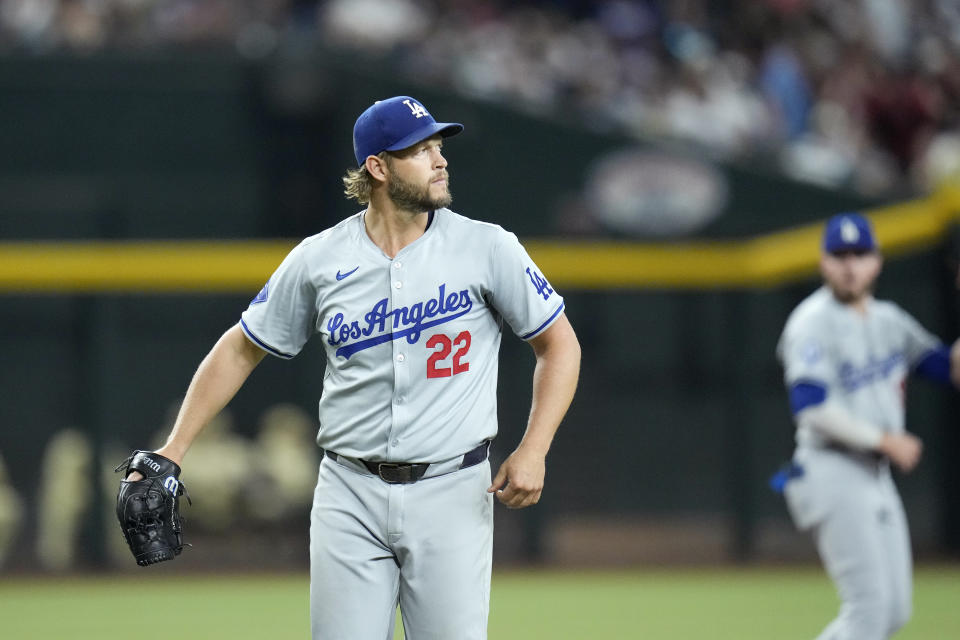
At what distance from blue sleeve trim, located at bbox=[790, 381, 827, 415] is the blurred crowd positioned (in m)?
7.05

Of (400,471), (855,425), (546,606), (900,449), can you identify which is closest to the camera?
(400,471)

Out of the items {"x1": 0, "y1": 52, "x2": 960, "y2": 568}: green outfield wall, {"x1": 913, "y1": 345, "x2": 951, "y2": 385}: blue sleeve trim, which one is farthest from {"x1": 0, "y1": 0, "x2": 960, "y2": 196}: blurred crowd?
{"x1": 913, "y1": 345, "x2": 951, "y2": 385}: blue sleeve trim

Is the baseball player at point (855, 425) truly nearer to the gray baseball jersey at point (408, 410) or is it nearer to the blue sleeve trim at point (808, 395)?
the blue sleeve trim at point (808, 395)

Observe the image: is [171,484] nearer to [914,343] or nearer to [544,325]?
[544,325]

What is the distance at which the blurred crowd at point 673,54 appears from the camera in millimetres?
12312

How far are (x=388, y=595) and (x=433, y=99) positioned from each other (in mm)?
8717

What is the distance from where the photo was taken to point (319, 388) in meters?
10.8

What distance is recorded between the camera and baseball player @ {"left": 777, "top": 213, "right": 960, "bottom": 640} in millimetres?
5121

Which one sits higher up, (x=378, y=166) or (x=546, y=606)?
(x=378, y=166)

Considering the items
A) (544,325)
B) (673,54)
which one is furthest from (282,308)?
(673,54)

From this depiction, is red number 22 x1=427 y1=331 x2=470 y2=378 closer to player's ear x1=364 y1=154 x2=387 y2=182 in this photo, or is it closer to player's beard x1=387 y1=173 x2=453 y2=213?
player's beard x1=387 y1=173 x2=453 y2=213

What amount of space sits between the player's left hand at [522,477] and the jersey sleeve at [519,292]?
35 centimetres

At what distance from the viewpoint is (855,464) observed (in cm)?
529

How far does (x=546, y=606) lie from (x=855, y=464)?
3.67 metres
